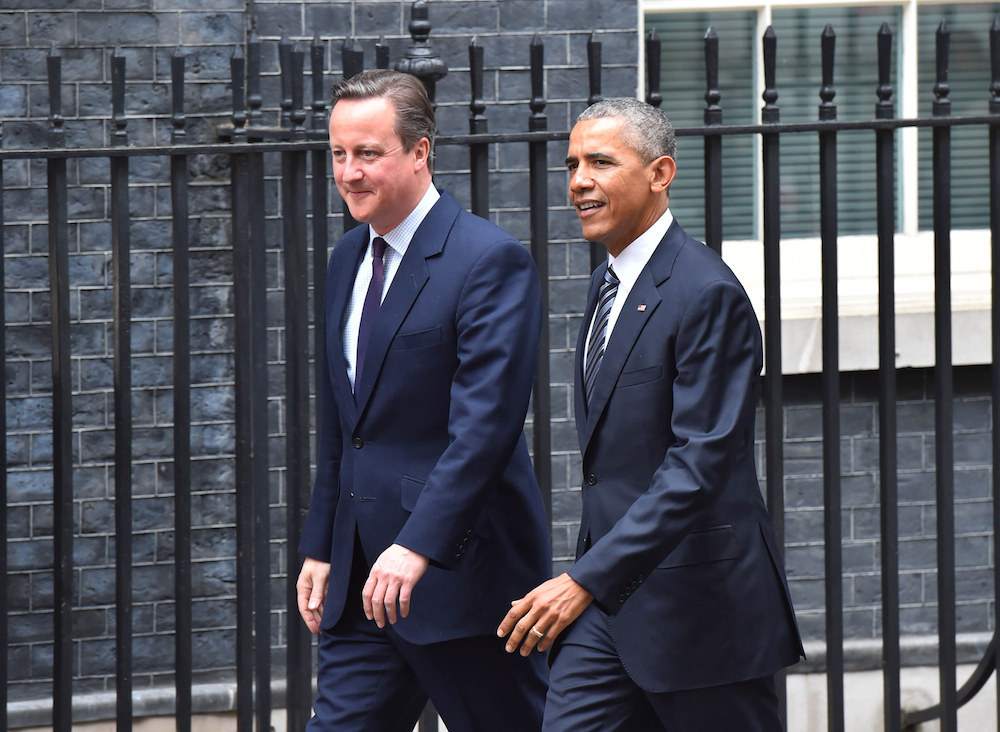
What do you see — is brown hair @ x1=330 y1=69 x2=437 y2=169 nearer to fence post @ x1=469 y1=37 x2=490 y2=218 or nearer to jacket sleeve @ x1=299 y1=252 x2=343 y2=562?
jacket sleeve @ x1=299 y1=252 x2=343 y2=562

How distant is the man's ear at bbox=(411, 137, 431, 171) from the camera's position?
10.9 ft

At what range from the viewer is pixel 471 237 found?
11.0ft

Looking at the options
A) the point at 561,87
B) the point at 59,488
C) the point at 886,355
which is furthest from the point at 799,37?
the point at 59,488

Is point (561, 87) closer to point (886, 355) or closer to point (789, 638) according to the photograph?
point (886, 355)

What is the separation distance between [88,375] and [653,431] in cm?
318

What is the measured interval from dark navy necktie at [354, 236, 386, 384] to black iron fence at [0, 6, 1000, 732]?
1.96 feet

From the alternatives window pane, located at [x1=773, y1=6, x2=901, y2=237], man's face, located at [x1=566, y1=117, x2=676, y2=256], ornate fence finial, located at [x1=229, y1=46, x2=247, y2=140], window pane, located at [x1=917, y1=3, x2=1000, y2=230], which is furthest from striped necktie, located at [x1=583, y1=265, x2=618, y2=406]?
window pane, located at [x1=917, y1=3, x2=1000, y2=230]

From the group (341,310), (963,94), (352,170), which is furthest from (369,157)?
(963,94)

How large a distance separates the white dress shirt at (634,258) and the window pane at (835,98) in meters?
3.41

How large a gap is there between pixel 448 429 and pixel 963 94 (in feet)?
13.4

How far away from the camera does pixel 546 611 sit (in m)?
2.86

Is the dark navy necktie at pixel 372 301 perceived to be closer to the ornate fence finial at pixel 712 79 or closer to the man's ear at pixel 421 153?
the man's ear at pixel 421 153

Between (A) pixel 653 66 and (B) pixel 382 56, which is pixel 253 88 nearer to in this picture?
(B) pixel 382 56

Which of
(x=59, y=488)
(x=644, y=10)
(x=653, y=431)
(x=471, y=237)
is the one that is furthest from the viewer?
(x=644, y=10)
